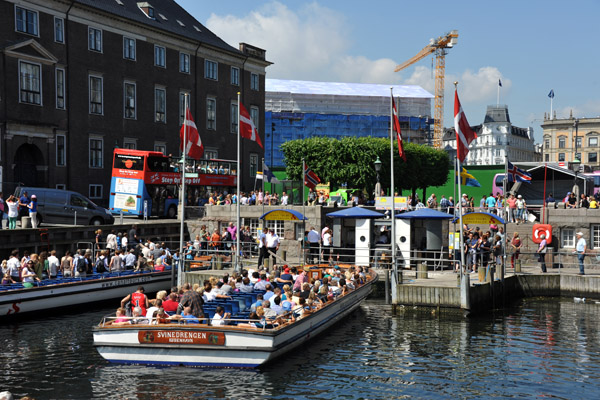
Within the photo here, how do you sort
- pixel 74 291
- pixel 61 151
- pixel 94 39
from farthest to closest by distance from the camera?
pixel 94 39 < pixel 61 151 < pixel 74 291

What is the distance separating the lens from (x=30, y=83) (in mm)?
46656

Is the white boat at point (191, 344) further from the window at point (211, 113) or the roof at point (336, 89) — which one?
the roof at point (336, 89)

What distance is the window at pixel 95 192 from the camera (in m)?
51.5

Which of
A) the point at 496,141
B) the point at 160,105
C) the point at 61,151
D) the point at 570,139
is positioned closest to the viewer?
the point at 61,151

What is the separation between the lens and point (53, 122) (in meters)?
48.4

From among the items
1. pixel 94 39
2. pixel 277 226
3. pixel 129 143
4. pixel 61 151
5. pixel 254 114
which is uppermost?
pixel 94 39

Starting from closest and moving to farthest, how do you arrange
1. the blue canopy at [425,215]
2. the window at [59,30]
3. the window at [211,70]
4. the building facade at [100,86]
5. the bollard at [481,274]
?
the bollard at [481,274]
the blue canopy at [425,215]
the building facade at [100,86]
the window at [59,30]
the window at [211,70]

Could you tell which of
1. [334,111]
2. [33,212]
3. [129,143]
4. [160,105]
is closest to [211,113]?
[160,105]

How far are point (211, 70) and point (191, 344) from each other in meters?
47.5

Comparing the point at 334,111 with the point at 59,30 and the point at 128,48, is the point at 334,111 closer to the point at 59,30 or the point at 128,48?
the point at 128,48

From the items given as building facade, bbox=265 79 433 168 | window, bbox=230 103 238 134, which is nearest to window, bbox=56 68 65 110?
window, bbox=230 103 238 134

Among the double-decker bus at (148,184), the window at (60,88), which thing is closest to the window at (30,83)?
the window at (60,88)

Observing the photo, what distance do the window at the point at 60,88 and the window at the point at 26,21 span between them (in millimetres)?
3082

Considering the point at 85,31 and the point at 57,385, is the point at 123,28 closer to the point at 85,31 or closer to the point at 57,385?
the point at 85,31
